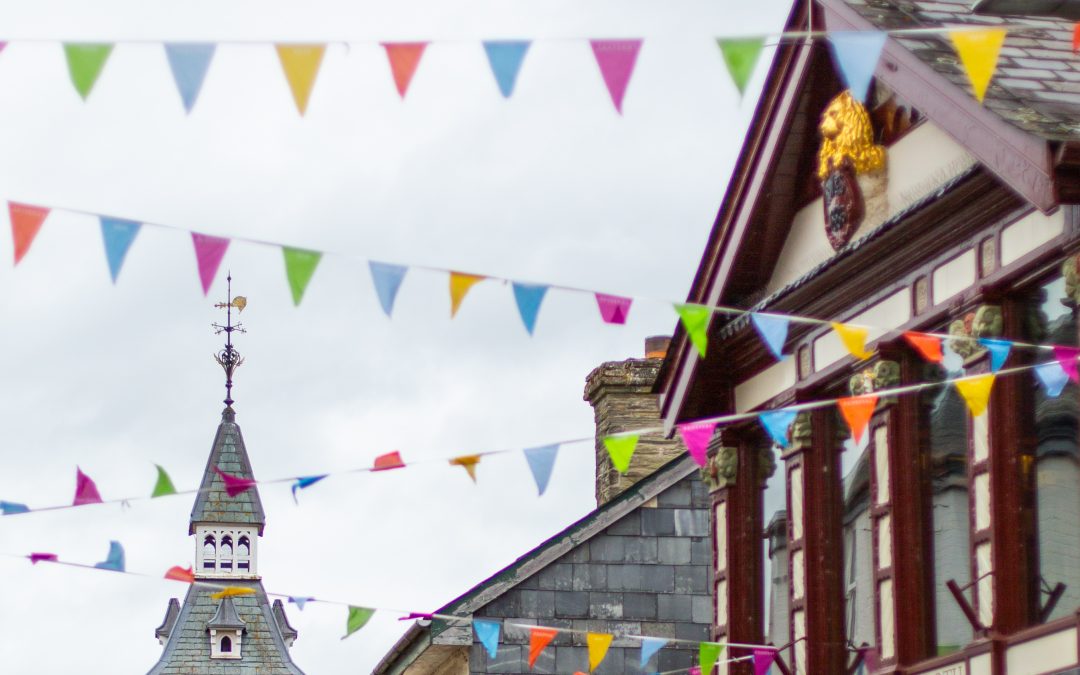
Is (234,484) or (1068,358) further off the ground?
(1068,358)

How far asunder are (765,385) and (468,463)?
472cm

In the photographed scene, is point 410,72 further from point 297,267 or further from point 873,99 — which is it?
point 873,99

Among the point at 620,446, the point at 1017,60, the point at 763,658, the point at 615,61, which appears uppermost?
the point at 1017,60

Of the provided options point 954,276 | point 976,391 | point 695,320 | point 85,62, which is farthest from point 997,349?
point 85,62

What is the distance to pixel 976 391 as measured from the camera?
47.1ft

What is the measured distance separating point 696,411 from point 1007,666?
18.1 feet

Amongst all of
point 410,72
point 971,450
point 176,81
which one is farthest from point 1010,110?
point 176,81

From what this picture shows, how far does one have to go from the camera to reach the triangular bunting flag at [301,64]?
1192 centimetres

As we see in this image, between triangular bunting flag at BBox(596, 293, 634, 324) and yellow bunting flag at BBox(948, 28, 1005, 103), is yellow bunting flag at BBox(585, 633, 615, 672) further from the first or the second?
yellow bunting flag at BBox(948, 28, 1005, 103)

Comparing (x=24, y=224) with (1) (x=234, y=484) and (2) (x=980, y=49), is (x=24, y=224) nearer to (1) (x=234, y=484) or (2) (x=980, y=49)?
(1) (x=234, y=484)

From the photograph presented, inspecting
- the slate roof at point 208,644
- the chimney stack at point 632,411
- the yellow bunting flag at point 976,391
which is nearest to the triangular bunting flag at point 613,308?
the yellow bunting flag at point 976,391

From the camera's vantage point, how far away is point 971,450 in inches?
608

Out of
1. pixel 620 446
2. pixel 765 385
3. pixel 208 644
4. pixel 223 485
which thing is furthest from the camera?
pixel 223 485

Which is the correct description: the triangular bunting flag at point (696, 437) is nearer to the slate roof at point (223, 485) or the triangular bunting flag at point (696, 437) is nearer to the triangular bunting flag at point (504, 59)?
the triangular bunting flag at point (504, 59)
